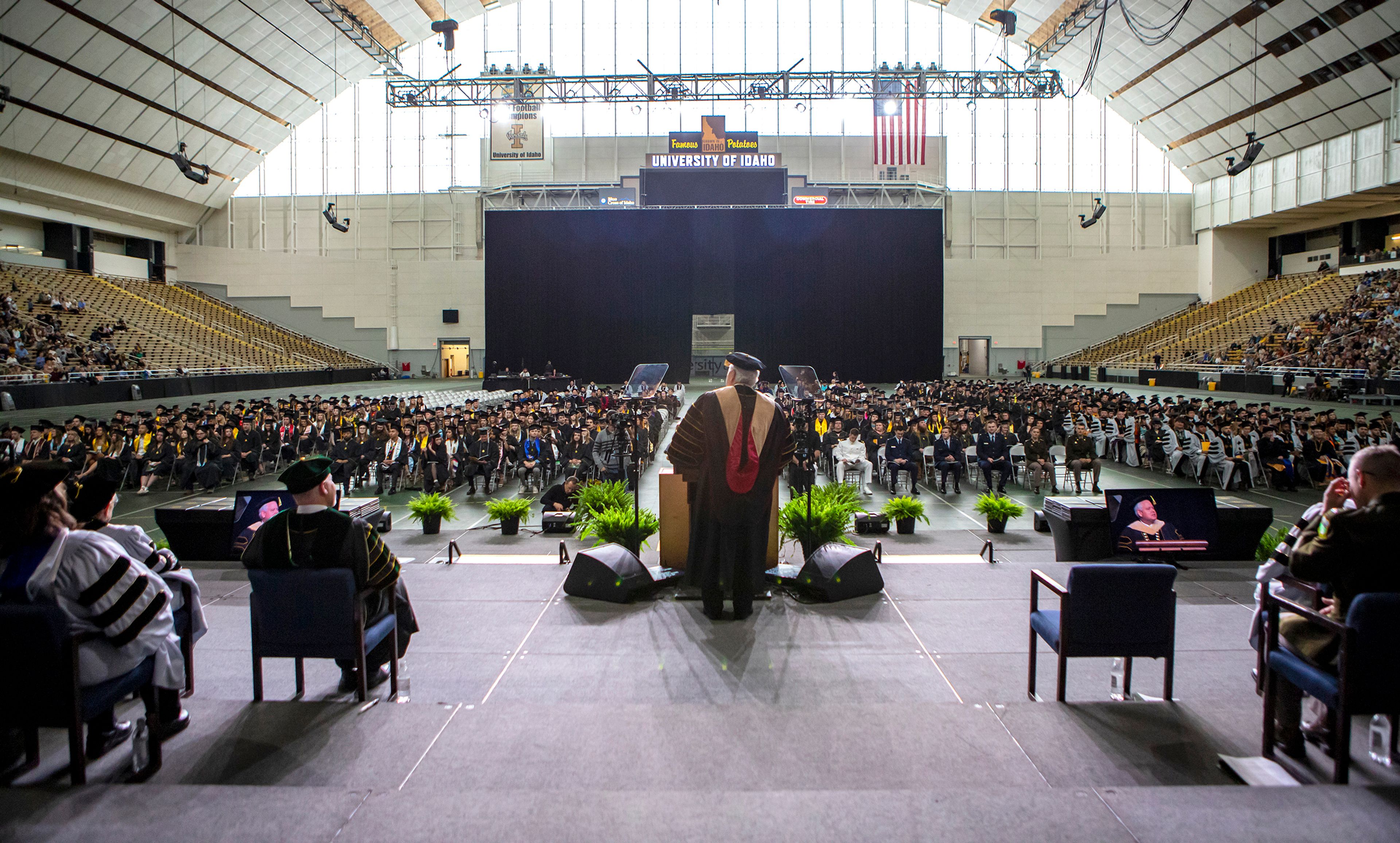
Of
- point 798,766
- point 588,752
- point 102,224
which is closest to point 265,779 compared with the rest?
point 588,752

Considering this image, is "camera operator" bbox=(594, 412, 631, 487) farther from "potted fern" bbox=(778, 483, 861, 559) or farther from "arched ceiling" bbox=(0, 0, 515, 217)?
"arched ceiling" bbox=(0, 0, 515, 217)

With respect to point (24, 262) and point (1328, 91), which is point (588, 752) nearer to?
point (1328, 91)

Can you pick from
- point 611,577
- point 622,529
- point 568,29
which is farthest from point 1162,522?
point 568,29

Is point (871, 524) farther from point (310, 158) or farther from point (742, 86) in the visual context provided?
point (310, 158)

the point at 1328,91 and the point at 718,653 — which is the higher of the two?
the point at 1328,91

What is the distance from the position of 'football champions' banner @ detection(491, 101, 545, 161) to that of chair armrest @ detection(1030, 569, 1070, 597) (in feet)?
73.4

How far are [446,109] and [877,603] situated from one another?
3315cm

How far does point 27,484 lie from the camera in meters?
2.60

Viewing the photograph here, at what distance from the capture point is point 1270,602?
2.90 m

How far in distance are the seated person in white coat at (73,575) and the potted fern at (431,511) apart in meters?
4.95

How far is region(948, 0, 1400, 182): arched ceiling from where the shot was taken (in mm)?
22312

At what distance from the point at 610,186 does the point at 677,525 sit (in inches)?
1104

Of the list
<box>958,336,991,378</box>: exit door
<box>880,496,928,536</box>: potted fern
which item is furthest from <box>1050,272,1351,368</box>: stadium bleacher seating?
<box>880,496,928,536</box>: potted fern

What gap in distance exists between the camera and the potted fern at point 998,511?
7.55 meters
